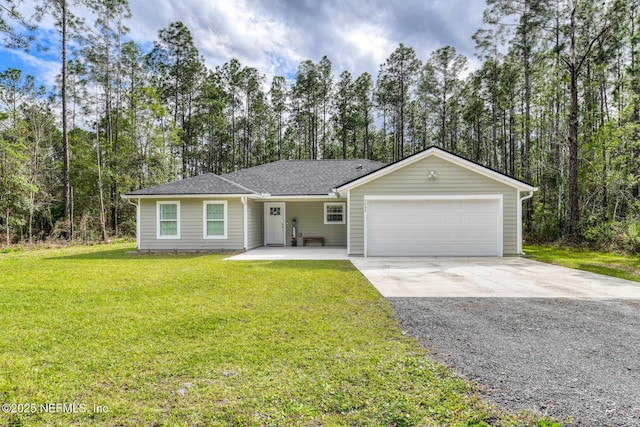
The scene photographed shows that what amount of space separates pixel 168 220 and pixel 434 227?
10.4 metres

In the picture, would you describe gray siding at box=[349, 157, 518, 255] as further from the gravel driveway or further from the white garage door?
the gravel driveway

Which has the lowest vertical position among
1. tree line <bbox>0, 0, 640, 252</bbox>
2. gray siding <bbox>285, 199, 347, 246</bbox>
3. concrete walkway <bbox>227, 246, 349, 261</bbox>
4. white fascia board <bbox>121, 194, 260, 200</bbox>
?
concrete walkway <bbox>227, 246, 349, 261</bbox>

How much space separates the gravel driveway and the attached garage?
19.8 feet

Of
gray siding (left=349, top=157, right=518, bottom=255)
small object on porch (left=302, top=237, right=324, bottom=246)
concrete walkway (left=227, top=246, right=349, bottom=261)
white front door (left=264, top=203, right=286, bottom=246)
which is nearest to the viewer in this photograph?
concrete walkway (left=227, top=246, right=349, bottom=261)

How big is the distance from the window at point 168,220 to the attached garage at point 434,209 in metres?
6.82

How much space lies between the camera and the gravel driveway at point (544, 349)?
2.36m

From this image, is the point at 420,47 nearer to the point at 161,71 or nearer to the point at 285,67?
the point at 285,67

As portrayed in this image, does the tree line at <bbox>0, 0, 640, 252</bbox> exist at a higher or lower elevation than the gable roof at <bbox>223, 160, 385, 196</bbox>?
higher

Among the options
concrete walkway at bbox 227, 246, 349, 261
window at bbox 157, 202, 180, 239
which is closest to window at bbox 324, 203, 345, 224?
concrete walkway at bbox 227, 246, 349, 261

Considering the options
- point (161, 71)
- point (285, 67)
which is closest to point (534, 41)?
point (285, 67)

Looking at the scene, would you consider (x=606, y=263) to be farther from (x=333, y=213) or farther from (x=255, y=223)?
(x=255, y=223)

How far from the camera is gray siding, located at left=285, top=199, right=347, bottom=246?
15172 mm

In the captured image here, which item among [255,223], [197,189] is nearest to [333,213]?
[255,223]

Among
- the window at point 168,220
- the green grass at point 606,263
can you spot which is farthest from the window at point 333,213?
the green grass at point 606,263
